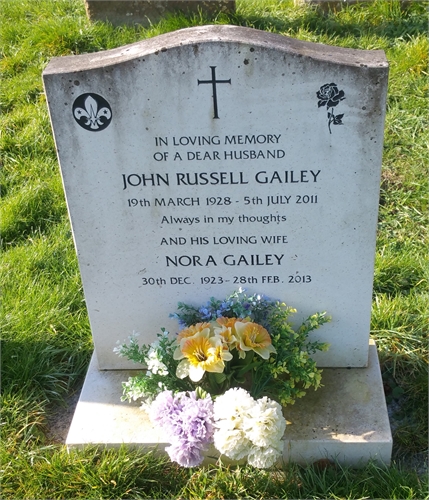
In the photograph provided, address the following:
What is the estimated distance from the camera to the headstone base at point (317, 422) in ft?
8.75

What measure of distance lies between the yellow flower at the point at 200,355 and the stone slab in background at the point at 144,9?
12.3 feet

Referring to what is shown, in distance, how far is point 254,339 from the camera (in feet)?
8.69

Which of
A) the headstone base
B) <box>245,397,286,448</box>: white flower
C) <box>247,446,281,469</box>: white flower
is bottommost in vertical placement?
the headstone base

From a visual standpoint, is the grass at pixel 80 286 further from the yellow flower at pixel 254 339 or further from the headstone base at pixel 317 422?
the yellow flower at pixel 254 339

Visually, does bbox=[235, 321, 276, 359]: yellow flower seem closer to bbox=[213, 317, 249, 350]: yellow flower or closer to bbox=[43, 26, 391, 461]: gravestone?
bbox=[213, 317, 249, 350]: yellow flower

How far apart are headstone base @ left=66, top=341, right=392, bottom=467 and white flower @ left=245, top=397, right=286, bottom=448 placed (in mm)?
279

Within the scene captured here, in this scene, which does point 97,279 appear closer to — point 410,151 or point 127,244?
point 127,244

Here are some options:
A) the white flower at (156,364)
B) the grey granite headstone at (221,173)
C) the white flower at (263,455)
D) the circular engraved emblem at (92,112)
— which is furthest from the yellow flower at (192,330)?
the circular engraved emblem at (92,112)

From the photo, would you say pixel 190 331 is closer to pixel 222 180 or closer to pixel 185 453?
pixel 185 453

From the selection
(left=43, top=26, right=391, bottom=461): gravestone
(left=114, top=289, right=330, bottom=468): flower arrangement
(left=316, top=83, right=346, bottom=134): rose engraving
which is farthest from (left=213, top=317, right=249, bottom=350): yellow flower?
(left=316, top=83, right=346, bottom=134): rose engraving

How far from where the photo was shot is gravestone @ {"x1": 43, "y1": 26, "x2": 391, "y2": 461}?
2.37m

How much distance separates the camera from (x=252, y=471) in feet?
8.71

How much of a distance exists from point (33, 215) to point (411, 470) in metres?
2.64

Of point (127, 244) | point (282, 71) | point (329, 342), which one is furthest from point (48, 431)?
point (282, 71)
